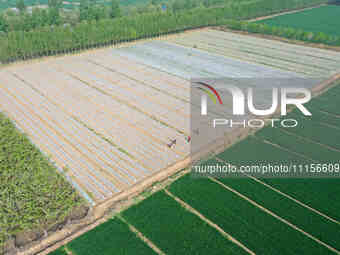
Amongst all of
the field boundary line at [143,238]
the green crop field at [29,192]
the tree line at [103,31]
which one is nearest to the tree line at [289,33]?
the tree line at [103,31]

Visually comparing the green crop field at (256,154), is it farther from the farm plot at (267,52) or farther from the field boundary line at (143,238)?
the farm plot at (267,52)

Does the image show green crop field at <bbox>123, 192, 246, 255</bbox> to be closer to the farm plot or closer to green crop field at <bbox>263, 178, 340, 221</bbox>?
green crop field at <bbox>263, 178, 340, 221</bbox>

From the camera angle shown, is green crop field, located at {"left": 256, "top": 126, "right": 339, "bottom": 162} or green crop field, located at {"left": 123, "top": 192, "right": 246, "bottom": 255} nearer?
green crop field, located at {"left": 123, "top": 192, "right": 246, "bottom": 255}

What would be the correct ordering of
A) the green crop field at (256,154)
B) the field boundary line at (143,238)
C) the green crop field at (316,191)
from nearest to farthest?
1. the field boundary line at (143,238)
2. the green crop field at (316,191)
3. the green crop field at (256,154)

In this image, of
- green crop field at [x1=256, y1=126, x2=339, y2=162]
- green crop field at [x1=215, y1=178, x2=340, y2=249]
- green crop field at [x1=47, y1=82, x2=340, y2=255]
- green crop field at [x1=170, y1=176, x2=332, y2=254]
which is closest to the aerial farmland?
green crop field at [x1=47, y1=82, x2=340, y2=255]

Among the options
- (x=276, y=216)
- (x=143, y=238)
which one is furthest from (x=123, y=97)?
(x=276, y=216)

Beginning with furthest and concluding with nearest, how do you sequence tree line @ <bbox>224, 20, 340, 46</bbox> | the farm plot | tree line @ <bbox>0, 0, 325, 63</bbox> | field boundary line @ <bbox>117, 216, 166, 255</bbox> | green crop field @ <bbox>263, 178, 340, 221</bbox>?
tree line @ <bbox>224, 20, 340, 46</bbox> < tree line @ <bbox>0, 0, 325, 63</bbox> < the farm plot < green crop field @ <bbox>263, 178, 340, 221</bbox> < field boundary line @ <bbox>117, 216, 166, 255</bbox>

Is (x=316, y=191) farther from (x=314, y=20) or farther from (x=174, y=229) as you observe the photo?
(x=314, y=20)
